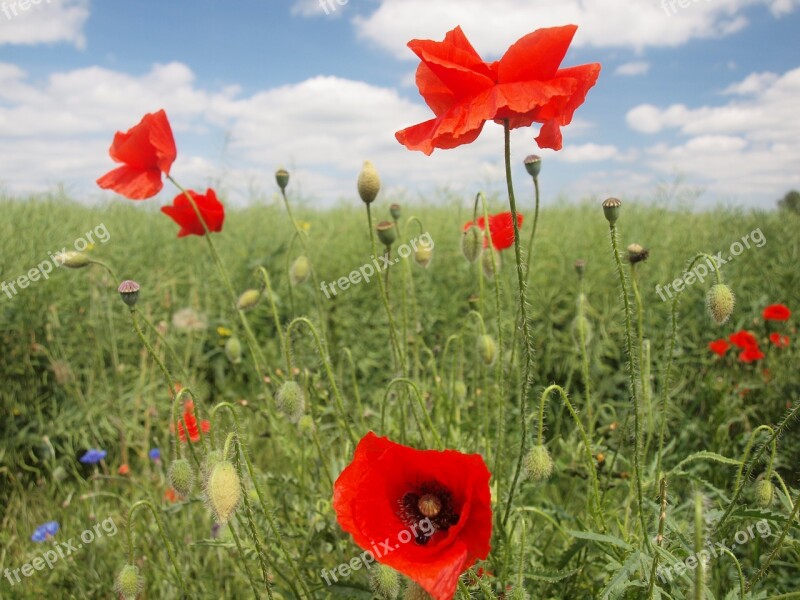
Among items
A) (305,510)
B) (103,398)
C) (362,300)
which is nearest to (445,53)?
(305,510)

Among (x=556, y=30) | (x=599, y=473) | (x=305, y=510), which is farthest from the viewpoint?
(x=599, y=473)

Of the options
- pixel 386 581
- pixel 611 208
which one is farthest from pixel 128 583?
pixel 611 208

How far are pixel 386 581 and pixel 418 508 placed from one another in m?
0.13

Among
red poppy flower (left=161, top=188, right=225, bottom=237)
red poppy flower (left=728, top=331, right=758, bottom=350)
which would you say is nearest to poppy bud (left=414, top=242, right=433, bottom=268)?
red poppy flower (left=161, top=188, right=225, bottom=237)

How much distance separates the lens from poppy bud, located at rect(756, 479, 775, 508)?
1.29 m

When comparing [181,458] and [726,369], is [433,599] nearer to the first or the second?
[181,458]

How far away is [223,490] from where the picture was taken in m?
1.08

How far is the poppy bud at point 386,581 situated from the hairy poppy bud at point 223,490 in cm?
27

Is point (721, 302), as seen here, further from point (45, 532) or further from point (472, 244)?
point (45, 532)

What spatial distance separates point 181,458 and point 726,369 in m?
2.81

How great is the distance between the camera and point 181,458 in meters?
1.31

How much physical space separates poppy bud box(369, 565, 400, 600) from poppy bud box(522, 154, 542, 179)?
2.91 ft

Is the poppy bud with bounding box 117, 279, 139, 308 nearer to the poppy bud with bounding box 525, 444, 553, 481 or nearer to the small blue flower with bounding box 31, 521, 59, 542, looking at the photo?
the poppy bud with bounding box 525, 444, 553, 481

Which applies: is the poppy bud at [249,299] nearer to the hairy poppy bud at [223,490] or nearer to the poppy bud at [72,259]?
the poppy bud at [72,259]
